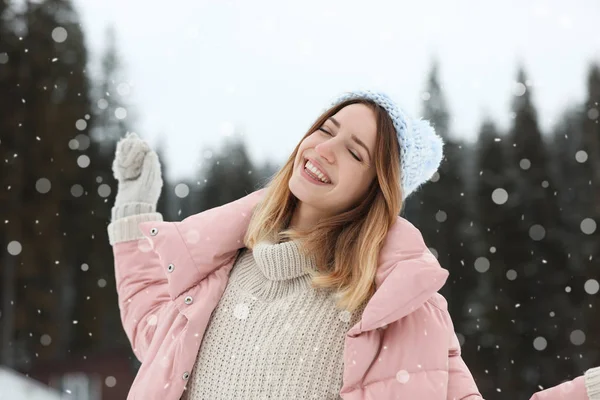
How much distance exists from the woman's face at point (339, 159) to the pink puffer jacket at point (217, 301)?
0.37 ft

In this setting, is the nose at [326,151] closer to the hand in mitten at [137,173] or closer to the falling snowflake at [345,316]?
the falling snowflake at [345,316]

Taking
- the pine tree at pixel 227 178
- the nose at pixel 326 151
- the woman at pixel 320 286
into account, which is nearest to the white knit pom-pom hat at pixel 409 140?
the woman at pixel 320 286

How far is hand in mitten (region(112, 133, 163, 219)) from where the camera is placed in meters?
1.39

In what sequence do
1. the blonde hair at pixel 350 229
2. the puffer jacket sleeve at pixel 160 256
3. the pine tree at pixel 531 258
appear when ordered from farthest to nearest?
the pine tree at pixel 531 258
the puffer jacket sleeve at pixel 160 256
the blonde hair at pixel 350 229

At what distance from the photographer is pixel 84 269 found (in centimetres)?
471

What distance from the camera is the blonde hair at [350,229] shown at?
42.2 inches

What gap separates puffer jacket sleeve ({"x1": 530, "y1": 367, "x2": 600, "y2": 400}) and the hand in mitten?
0.88 m

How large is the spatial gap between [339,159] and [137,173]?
52 cm

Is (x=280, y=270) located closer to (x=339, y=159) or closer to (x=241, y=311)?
(x=241, y=311)

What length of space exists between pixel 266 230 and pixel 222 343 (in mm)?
226

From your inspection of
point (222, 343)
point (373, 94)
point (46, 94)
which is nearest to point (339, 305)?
point (222, 343)

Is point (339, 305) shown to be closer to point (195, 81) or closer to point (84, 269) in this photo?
point (84, 269)

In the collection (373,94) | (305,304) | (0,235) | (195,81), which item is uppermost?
(373,94)

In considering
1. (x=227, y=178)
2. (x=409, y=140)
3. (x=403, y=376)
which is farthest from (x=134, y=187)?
(x=227, y=178)
